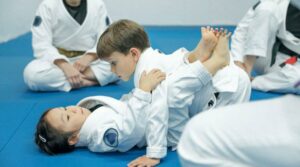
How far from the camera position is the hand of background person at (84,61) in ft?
11.0

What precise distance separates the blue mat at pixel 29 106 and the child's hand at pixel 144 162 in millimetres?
45

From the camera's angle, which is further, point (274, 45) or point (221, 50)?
point (274, 45)

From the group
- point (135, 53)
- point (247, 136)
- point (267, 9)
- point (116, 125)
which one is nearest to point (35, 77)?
point (135, 53)

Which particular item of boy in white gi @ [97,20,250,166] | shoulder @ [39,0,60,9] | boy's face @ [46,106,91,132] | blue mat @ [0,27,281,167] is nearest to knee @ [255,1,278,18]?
blue mat @ [0,27,281,167]

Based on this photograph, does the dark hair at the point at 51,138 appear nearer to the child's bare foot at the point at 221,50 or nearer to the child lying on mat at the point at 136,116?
the child lying on mat at the point at 136,116

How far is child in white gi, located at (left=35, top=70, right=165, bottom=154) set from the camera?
6.45 ft

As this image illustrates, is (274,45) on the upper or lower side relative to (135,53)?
lower

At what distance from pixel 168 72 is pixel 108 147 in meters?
0.52

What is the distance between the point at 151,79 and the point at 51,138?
0.60m

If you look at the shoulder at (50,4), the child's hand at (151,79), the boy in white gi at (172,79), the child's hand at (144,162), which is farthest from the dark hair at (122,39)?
the shoulder at (50,4)

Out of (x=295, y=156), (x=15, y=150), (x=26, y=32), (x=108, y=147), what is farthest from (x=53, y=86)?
(x=26, y=32)

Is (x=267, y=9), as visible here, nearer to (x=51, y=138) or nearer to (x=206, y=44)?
(x=206, y=44)

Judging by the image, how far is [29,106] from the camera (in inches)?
111

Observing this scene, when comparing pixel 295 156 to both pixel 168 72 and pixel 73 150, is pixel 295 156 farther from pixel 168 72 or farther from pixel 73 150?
pixel 73 150
